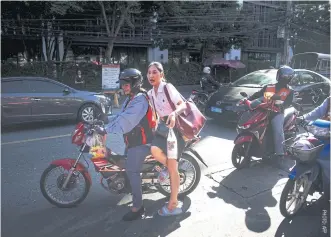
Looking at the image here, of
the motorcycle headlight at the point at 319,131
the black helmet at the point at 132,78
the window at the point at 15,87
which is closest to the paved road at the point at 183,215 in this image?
the motorcycle headlight at the point at 319,131

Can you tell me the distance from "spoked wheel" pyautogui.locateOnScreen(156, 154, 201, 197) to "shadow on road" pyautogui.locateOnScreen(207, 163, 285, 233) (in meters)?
0.30

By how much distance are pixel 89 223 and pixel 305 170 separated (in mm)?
2390

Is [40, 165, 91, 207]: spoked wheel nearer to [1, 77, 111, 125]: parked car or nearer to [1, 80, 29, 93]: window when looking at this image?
[1, 77, 111, 125]: parked car

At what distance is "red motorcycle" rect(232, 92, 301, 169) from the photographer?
4.61m

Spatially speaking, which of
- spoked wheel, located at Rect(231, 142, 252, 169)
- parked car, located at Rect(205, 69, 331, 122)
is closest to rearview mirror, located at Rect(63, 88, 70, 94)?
parked car, located at Rect(205, 69, 331, 122)

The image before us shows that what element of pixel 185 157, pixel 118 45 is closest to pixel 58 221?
pixel 185 157

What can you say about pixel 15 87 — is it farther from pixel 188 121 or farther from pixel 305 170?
pixel 305 170

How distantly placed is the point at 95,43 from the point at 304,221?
19650 millimetres

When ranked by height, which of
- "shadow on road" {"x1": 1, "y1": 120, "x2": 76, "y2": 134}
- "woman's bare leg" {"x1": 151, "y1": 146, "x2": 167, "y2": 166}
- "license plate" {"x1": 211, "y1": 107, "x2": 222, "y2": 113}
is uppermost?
"woman's bare leg" {"x1": 151, "y1": 146, "x2": 167, "y2": 166}

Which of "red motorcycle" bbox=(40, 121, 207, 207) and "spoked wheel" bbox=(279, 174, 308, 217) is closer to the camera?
"spoked wheel" bbox=(279, 174, 308, 217)

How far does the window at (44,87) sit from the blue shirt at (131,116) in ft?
18.4

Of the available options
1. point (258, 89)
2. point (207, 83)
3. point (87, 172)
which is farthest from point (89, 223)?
point (207, 83)

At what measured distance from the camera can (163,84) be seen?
3.19m

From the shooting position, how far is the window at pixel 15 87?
7343mm
